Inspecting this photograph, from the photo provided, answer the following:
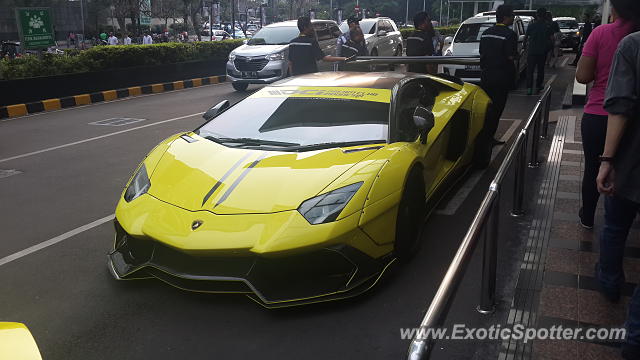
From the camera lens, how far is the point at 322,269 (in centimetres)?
342

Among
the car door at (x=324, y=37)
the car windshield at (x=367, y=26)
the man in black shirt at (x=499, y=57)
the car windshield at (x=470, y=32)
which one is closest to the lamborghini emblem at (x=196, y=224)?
the man in black shirt at (x=499, y=57)

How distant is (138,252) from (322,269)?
1192mm

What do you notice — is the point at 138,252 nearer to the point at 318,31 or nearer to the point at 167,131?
the point at 167,131

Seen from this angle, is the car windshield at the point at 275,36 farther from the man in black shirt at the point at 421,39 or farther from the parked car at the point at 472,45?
the man in black shirt at the point at 421,39

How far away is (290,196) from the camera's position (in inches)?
142

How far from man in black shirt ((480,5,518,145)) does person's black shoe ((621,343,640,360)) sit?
4.49 metres

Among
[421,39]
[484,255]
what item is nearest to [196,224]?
[484,255]

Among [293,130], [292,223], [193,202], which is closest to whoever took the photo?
[292,223]

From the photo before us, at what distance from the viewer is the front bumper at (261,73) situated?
14789 mm

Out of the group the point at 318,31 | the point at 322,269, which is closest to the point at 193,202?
the point at 322,269

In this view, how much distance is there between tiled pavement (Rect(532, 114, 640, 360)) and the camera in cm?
304

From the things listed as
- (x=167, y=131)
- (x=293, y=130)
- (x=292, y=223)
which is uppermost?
(x=293, y=130)

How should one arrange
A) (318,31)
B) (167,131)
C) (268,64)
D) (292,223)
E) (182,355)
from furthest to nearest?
1. (318,31)
2. (268,64)
3. (167,131)
4. (292,223)
5. (182,355)

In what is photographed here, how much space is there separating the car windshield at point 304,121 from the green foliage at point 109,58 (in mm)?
10079
